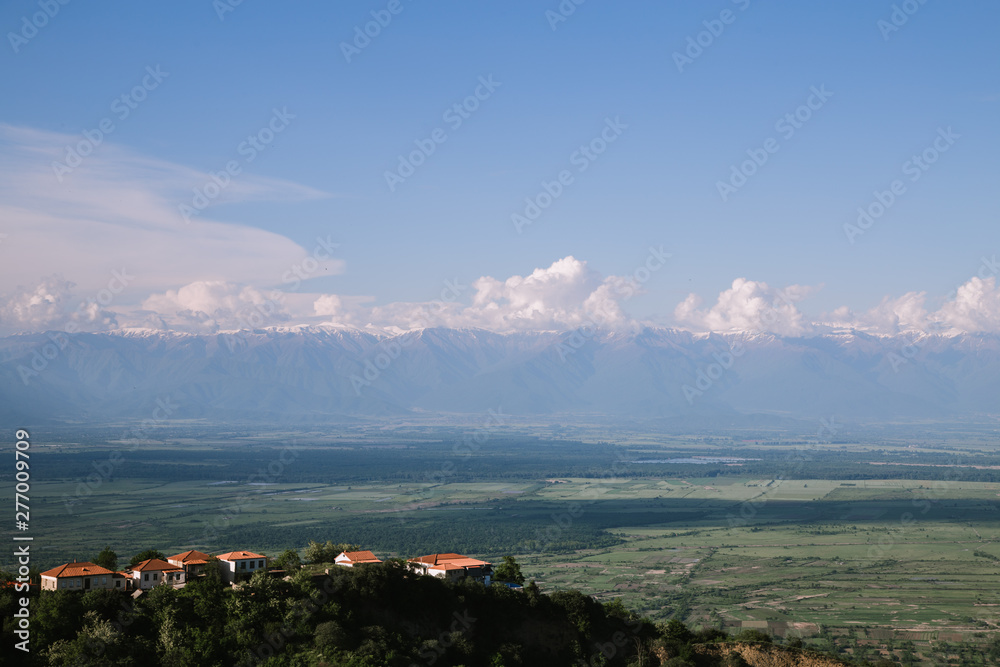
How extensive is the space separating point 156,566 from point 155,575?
0.35m

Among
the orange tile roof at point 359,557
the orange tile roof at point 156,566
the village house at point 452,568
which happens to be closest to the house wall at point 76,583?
the orange tile roof at point 156,566

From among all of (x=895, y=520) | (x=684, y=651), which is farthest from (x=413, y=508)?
(x=684, y=651)

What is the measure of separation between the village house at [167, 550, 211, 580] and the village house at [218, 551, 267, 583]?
79 centimetres

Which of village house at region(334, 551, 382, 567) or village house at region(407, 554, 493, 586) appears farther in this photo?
village house at region(407, 554, 493, 586)

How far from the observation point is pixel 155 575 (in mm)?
36656

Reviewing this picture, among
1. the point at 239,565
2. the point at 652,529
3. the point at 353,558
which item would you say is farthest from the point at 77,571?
the point at 652,529

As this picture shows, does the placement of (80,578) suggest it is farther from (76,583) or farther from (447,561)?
(447,561)

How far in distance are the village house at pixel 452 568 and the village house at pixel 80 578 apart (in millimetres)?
12329

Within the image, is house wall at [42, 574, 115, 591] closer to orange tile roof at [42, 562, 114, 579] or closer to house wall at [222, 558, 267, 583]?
orange tile roof at [42, 562, 114, 579]

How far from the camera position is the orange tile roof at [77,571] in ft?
115

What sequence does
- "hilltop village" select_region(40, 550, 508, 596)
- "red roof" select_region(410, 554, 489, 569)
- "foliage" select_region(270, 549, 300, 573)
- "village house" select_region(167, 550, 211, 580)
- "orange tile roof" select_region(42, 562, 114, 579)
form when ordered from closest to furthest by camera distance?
"orange tile roof" select_region(42, 562, 114, 579), "hilltop village" select_region(40, 550, 508, 596), "village house" select_region(167, 550, 211, 580), "foliage" select_region(270, 549, 300, 573), "red roof" select_region(410, 554, 489, 569)

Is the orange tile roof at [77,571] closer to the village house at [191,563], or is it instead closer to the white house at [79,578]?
the white house at [79,578]

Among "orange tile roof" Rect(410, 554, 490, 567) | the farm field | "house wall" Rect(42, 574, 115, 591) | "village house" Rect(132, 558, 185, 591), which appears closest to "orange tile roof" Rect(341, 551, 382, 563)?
"orange tile roof" Rect(410, 554, 490, 567)

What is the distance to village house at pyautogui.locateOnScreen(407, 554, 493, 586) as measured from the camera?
133ft
